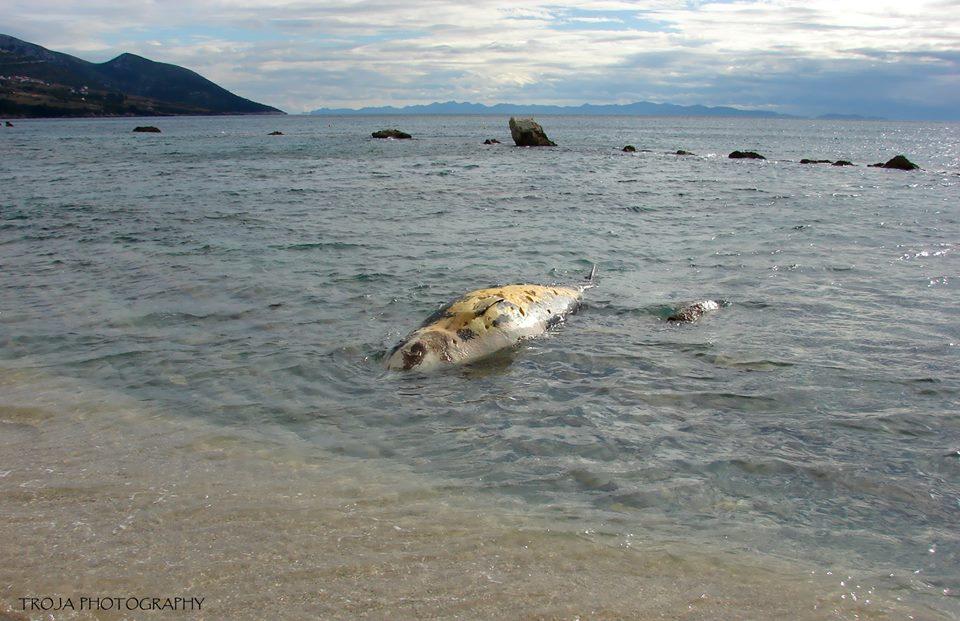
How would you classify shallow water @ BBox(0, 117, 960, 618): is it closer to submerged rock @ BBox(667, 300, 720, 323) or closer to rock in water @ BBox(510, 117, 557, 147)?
submerged rock @ BBox(667, 300, 720, 323)

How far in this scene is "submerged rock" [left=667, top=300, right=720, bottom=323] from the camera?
10020 millimetres

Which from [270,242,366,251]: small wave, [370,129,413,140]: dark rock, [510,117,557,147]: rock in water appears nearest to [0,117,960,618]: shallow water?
[270,242,366,251]: small wave

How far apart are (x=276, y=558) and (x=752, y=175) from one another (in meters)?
36.3

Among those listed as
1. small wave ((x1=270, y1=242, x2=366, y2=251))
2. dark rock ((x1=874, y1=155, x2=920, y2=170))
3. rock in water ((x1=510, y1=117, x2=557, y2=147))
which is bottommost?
small wave ((x1=270, y1=242, x2=366, y2=251))

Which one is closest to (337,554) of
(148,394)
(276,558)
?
(276,558)

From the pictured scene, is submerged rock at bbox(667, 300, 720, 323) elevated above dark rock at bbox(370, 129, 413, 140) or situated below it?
below

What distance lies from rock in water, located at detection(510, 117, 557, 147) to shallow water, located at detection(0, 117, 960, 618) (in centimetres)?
4105

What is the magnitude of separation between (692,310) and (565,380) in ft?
11.2

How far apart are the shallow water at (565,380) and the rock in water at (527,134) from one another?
4105cm

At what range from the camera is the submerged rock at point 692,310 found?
32.9 ft

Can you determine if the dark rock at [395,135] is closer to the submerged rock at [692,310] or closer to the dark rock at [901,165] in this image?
the dark rock at [901,165]

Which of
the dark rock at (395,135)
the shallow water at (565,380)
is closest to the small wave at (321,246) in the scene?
the shallow water at (565,380)

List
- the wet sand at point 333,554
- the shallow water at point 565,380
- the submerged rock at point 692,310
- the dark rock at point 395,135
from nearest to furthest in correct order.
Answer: the wet sand at point 333,554
the shallow water at point 565,380
the submerged rock at point 692,310
the dark rock at point 395,135

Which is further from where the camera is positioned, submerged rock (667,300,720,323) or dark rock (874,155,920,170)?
dark rock (874,155,920,170)
